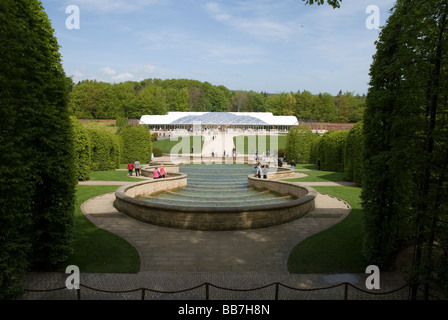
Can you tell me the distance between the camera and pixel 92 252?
26.5 feet

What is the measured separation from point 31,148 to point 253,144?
46.5m

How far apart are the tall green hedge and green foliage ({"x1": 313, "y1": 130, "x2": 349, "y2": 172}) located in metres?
20.3

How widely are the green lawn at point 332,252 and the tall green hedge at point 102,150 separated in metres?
21.0

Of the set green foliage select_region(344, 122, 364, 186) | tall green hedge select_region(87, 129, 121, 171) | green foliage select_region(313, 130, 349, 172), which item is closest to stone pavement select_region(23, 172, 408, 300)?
green foliage select_region(344, 122, 364, 186)

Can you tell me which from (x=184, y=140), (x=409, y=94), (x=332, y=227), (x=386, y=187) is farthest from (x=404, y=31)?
(x=184, y=140)

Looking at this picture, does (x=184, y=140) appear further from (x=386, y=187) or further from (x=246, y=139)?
(x=386, y=187)

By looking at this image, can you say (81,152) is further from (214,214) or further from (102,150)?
(214,214)

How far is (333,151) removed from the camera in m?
26.5

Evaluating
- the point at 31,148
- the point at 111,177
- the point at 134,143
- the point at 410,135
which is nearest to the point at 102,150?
the point at 111,177

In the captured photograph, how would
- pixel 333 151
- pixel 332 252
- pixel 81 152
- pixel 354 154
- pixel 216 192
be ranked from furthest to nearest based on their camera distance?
pixel 333 151, pixel 81 152, pixel 354 154, pixel 216 192, pixel 332 252

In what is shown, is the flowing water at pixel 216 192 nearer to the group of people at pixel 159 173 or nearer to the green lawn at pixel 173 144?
the group of people at pixel 159 173

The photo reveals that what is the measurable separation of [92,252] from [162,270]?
2413 mm

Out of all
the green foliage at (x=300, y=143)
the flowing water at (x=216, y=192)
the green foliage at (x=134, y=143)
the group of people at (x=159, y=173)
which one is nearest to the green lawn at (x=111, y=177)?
the group of people at (x=159, y=173)
